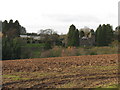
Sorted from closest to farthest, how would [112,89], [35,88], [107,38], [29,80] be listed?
[112,89], [35,88], [29,80], [107,38]

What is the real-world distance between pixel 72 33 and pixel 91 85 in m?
29.1

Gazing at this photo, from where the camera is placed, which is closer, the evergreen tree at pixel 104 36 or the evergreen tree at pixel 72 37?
the evergreen tree at pixel 72 37

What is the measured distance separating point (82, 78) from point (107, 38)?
28.9m

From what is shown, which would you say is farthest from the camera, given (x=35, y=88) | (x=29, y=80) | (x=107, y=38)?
(x=107, y=38)

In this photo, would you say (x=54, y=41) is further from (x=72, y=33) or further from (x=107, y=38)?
(x=107, y=38)

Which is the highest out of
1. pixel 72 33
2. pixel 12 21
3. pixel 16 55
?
pixel 12 21

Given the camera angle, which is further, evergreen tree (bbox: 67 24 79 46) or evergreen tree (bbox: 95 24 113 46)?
evergreen tree (bbox: 95 24 113 46)

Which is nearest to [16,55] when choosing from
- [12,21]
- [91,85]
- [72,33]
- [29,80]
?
[29,80]

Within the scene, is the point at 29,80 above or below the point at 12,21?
below

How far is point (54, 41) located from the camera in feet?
112

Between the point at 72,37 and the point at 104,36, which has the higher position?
the point at 104,36

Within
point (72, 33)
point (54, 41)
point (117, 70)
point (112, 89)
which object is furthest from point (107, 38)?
point (112, 89)

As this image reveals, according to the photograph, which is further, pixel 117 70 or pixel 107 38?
pixel 107 38

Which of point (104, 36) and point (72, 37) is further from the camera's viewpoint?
point (104, 36)
